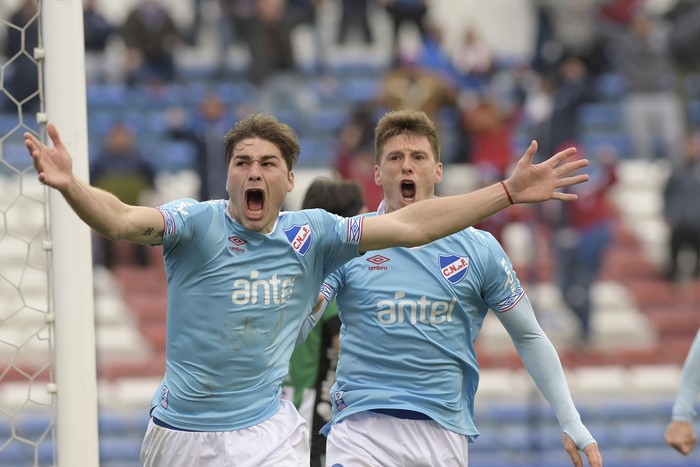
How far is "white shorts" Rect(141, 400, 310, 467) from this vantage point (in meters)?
5.36

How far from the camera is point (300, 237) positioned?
5555 millimetres

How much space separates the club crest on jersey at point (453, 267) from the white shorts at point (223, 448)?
1025 mm

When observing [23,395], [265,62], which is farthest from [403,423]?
[265,62]

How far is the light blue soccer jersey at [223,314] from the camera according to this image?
5.37 m

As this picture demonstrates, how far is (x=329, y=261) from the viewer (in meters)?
5.63

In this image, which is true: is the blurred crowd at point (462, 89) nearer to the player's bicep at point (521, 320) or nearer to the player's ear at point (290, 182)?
the player's bicep at point (521, 320)

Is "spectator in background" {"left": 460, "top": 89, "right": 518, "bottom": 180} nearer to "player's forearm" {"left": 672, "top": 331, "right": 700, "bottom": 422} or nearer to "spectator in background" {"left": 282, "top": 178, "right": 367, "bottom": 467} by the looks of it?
"spectator in background" {"left": 282, "top": 178, "right": 367, "bottom": 467}

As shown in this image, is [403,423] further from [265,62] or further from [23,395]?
[265,62]

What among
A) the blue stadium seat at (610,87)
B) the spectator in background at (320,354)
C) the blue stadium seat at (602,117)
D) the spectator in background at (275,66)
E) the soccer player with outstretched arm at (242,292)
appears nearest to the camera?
the soccer player with outstretched arm at (242,292)

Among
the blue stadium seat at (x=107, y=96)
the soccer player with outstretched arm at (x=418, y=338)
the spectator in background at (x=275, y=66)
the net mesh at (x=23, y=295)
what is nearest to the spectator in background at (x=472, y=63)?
the spectator in background at (x=275, y=66)

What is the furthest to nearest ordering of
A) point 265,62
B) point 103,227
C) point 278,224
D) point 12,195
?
point 265,62
point 12,195
point 278,224
point 103,227

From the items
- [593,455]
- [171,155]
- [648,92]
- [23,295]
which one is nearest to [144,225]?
[593,455]

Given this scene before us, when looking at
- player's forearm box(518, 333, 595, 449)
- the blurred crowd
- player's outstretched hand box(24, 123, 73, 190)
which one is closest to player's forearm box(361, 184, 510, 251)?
player's forearm box(518, 333, 595, 449)

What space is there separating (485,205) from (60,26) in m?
2.12
